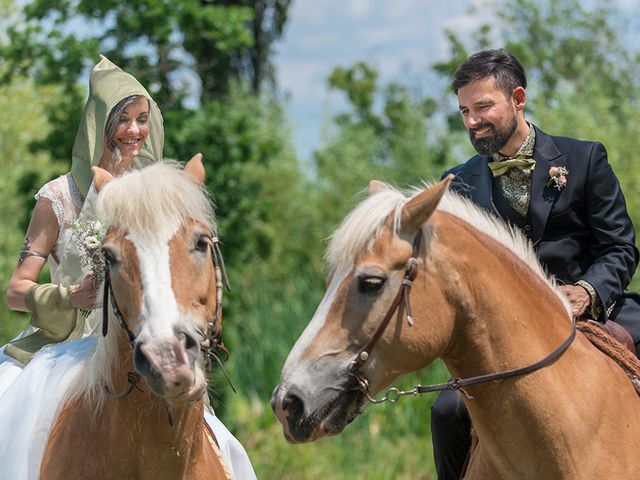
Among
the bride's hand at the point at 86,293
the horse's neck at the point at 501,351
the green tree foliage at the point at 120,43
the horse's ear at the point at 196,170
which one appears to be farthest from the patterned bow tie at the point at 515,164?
the green tree foliage at the point at 120,43

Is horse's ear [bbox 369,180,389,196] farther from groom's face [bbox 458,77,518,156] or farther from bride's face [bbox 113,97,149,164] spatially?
bride's face [bbox 113,97,149,164]

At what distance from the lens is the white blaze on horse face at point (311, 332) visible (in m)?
3.74

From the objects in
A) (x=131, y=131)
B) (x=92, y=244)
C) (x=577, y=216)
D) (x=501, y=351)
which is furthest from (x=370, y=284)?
(x=131, y=131)

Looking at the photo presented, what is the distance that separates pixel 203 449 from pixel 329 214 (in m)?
15.1

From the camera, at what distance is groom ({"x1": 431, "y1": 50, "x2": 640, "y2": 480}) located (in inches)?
183

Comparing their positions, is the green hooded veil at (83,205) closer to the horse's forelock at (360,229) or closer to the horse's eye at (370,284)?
the horse's forelock at (360,229)

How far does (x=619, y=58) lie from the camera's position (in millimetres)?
26828

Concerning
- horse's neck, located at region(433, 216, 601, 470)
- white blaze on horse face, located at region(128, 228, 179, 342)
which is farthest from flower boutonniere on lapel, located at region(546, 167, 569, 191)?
white blaze on horse face, located at region(128, 228, 179, 342)

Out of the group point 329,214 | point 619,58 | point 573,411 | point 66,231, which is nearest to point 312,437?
point 573,411

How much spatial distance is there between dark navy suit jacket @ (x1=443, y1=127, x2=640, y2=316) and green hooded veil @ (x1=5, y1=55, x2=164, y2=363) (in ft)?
5.64

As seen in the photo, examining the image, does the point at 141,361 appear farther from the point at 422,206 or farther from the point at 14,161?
the point at 14,161

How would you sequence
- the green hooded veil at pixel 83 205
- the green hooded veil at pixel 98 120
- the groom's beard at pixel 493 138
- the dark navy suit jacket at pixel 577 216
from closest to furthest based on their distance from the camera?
the green hooded veil at pixel 83 205
the dark navy suit jacket at pixel 577 216
the groom's beard at pixel 493 138
the green hooded veil at pixel 98 120

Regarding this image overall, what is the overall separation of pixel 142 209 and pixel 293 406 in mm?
982

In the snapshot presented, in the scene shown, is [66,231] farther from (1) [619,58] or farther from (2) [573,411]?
(1) [619,58]
